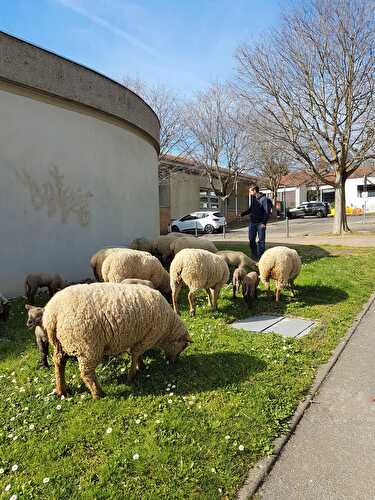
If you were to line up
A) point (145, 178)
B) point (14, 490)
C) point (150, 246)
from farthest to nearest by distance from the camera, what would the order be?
1. point (145, 178)
2. point (150, 246)
3. point (14, 490)

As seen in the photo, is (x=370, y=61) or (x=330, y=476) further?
(x=370, y=61)

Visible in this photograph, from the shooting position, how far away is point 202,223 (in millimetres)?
28625

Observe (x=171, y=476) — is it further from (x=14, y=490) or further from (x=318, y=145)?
(x=318, y=145)

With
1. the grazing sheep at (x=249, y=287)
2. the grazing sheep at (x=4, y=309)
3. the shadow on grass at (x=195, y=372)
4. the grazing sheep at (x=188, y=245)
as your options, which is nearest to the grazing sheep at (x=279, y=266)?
the grazing sheep at (x=249, y=287)

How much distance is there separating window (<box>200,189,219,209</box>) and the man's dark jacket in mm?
25569

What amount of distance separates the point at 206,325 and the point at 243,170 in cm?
3101

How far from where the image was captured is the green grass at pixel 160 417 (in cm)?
257

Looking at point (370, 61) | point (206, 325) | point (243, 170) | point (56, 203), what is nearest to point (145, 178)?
point (56, 203)

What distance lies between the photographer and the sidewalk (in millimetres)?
2479

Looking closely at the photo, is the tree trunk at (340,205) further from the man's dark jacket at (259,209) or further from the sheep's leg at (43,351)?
the sheep's leg at (43,351)

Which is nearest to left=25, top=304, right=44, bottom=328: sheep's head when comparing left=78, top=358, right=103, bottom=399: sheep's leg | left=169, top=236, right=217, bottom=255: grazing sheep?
left=78, top=358, right=103, bottom=399: sheep's leg

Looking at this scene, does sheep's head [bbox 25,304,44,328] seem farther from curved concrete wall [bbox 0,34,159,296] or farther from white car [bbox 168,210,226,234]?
white car [bbox 168,210,226,234]

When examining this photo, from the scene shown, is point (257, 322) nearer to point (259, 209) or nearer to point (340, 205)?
point (259, 209)

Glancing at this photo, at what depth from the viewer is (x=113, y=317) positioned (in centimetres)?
357
